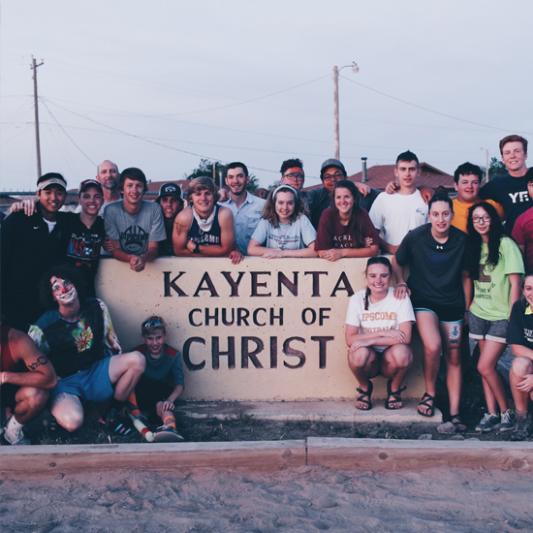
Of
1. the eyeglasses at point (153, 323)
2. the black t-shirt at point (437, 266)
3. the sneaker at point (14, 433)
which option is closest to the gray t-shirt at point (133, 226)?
the eyeglasses at point (153, 323)

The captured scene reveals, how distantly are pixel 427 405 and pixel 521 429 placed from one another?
729 millimetres

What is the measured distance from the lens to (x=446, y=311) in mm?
5625

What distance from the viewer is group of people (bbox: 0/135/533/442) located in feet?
17.1

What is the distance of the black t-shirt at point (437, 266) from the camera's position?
5.60 meters

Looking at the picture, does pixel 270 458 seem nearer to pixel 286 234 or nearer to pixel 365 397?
pixel 365 397

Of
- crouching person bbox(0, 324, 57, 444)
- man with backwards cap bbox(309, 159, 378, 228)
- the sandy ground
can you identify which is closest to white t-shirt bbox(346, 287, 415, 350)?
man with backwards cap bbox(309, 159, 378, 228)

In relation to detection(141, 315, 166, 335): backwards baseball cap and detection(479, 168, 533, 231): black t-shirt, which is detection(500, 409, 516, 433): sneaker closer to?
detection(479, 168, 533, 231): black t-shirt

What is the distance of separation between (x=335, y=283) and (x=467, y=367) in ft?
4.93

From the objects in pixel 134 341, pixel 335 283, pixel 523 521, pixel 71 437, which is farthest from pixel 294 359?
pixel 523 521

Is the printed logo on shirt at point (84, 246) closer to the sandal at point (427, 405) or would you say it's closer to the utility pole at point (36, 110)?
the sandal at point (427, 405)

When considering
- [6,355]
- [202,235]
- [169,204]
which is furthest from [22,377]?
[169,204]

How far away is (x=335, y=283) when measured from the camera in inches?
238

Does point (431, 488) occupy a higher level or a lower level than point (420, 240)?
lower

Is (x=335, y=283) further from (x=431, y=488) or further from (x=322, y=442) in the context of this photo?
(x=431, y=488)
